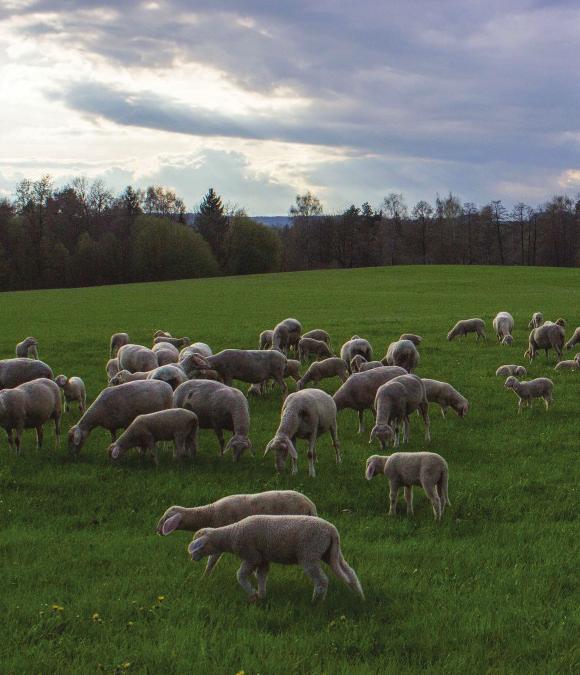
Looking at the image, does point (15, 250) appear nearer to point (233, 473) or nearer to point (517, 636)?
point (233, 473)

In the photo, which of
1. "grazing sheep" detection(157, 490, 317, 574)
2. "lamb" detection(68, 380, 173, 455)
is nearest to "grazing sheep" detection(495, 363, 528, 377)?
"lamb" detection(68, 380, 173, 455)

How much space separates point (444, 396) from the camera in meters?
17.2

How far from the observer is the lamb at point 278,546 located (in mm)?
7879

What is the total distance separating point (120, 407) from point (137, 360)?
676cm

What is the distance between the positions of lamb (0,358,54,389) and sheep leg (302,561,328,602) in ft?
39.7

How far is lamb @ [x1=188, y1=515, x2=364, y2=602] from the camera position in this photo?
25.8ft

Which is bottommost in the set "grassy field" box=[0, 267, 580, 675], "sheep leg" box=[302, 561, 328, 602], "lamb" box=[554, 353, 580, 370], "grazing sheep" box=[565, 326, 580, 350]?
"grassy field" box=[0, 267, 580, 675]

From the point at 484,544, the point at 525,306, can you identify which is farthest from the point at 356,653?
the point at 525,306

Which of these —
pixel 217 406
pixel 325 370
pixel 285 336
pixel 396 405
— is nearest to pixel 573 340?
pixel 285 336

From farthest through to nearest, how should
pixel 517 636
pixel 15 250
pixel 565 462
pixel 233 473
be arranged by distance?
1. pixel 15 250
2. pixel 565 462
3. pixel 233 473
4. pixel 517 636

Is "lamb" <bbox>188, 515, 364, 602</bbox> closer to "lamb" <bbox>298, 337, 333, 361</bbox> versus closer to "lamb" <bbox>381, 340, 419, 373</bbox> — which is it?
"lamb" <bbox>381, 340, 419, 373</bbox>

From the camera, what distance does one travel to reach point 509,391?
20.6m

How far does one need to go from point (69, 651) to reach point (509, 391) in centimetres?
1589

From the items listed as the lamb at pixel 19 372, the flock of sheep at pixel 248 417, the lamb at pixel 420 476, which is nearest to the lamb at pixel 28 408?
the flock of sheep at pixel 248 417
